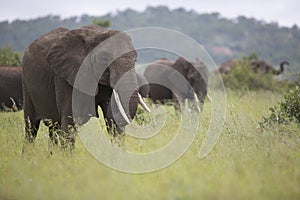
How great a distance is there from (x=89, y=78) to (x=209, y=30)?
101461 millimetres

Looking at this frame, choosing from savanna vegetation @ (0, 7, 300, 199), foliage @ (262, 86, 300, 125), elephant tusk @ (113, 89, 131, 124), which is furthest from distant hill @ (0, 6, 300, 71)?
elephant tusk @ (113, 89, 131, 124)

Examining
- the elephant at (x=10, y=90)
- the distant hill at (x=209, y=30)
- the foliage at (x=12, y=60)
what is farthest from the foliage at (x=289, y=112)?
the distant hill at (x=209, y=30)

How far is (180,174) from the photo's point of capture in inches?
207

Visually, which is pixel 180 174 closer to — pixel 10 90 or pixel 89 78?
pixel 89 78

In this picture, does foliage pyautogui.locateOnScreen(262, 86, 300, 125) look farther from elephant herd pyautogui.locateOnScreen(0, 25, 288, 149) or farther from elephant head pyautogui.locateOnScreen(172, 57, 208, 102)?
elephant head pyautogui.locateOnScreen(172, 57, 208, 102)

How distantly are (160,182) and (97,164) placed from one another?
991mm

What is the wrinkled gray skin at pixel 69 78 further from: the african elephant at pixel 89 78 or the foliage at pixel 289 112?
the foliage at pixel 289 112

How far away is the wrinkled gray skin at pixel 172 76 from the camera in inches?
610

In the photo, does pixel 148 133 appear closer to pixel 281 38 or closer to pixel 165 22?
pixel 281 38

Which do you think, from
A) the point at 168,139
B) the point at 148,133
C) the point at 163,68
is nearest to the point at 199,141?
the point at 168,139

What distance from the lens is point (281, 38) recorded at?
89312 millimetres

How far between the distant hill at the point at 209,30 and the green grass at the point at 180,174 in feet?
191

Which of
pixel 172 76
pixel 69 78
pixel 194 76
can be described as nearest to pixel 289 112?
pixel 69 78

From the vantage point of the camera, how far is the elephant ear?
7.07 m
